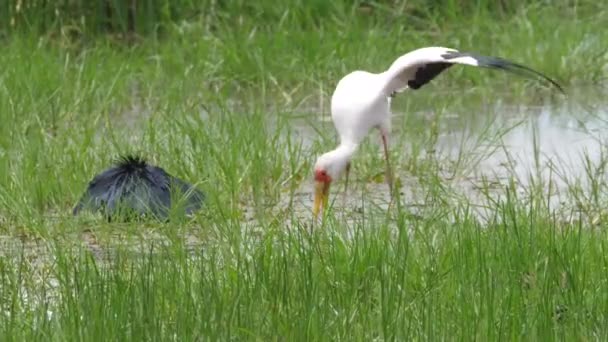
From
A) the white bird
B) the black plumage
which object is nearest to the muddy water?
the white bird

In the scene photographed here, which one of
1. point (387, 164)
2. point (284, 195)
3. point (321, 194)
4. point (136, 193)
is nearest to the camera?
point (136, 193)

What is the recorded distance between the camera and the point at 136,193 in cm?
570

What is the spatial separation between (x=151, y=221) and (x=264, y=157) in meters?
0.97

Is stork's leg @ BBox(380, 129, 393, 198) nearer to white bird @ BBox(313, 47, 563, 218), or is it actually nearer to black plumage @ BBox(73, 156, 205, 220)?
white bird @ BBox(313, 47, 563, 218)

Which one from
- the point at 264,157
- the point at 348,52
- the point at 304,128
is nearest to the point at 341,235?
the point at 264,157

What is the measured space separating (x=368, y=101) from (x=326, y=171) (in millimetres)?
402

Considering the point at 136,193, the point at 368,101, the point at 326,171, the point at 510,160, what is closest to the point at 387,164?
the point at 368,101

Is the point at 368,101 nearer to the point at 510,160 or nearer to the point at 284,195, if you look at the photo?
the point at 284,195

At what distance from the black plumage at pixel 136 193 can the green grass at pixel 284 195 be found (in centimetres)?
7

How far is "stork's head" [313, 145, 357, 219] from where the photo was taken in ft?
19.1

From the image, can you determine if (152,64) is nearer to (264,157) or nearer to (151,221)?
(264,157)

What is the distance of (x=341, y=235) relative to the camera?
15.5 ft

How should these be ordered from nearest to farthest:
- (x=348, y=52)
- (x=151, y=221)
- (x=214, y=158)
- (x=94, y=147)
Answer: (x=151, y=221) → (x=214, y=158) → (x=94, y=147) → (x=348, y=52)

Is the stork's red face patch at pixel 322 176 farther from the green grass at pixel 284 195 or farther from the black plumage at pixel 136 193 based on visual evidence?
the black plumage at pixel 136 193
